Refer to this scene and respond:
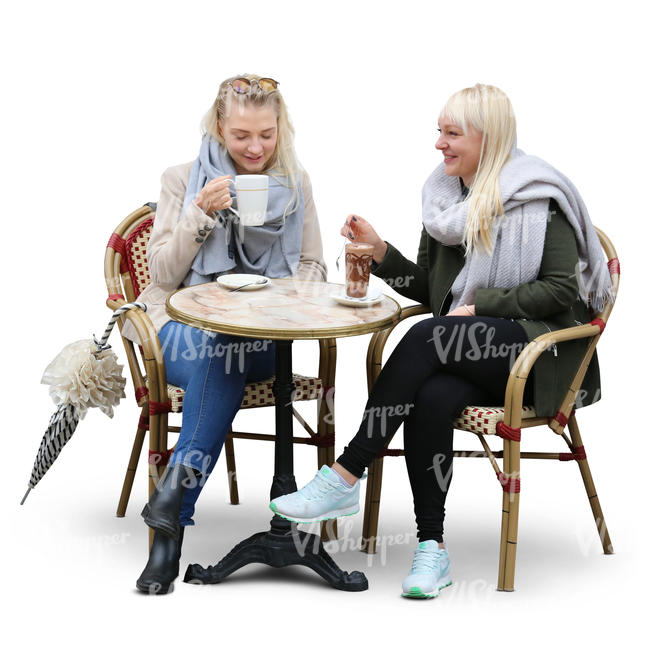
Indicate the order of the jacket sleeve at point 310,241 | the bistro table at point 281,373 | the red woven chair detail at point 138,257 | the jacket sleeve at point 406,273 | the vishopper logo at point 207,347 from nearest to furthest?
the bistro table at point 281,373, the vishopper logo at point 207,347, the jacket sleeve at point 406,273, the jacket sleeve at point 310,241, the red woven chair detail at point 138,257

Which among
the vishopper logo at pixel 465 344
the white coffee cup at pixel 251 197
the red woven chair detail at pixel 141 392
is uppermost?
the white coffee cup at pixel 251 197

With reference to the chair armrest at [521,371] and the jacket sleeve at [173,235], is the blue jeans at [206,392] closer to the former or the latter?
the jacket sleeve at [173,235]

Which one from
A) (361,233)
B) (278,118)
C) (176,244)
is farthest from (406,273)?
(176,244)

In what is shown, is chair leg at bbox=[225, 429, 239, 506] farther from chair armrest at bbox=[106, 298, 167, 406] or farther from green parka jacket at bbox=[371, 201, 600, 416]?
green parka jacket at bbox=[371, 201, 600, 416]

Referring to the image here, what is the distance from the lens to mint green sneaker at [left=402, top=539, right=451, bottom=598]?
5230mm

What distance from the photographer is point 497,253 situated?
5.35m

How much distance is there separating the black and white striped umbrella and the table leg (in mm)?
752

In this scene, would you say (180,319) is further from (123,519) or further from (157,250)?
(123,519)

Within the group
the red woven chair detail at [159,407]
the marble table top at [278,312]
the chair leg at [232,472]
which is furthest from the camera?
the chair leg at [232,472]

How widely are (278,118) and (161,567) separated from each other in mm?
1824

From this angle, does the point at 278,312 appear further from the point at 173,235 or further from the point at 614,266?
the point at 614,266

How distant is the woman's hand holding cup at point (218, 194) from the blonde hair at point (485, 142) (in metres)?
0.88

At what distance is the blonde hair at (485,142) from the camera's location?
5.32 m

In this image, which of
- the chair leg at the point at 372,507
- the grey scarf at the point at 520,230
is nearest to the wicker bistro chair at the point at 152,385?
the chair leg at the point at 372,507
